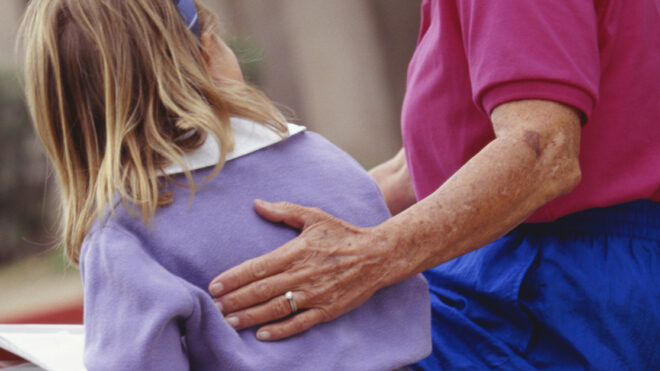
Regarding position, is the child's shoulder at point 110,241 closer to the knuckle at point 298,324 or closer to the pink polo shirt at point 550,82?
the knuckle at point 298,324

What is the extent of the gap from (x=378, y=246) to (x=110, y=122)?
0.56 meters

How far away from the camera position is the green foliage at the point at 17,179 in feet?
30.0

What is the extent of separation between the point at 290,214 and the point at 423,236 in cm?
25

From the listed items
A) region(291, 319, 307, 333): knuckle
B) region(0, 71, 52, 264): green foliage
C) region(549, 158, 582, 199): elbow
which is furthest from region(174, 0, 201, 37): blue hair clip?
region(0, 71, 52, 264): green foliage

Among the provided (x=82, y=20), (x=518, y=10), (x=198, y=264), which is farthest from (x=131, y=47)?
(x=518, y=10)

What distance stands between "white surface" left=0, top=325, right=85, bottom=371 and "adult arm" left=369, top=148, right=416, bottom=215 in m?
0.98

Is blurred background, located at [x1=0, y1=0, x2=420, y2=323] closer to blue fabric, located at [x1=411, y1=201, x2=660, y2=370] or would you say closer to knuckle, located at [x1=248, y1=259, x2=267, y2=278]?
blue fabric, located at [x1=411, y1=201, x2=660, y2=370]

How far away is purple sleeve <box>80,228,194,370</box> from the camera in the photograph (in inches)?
49.1

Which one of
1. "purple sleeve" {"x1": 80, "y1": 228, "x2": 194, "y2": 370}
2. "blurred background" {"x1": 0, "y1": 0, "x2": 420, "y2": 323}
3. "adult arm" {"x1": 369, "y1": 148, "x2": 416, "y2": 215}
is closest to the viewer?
"purple sleeve" {"x1": 80, "y1": 228, "x2": 194, "y2": 370}

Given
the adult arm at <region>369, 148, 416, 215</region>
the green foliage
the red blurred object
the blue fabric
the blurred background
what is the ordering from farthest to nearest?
the blurred background
the green foliage
the red blurred object
the adult arm at <region>369, 148, 416, 215</region>
the blue fabric

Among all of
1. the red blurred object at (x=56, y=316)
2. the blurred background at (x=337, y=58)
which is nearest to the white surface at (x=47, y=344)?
the red blurred object at (x=56, y=316)

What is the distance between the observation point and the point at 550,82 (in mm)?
1366

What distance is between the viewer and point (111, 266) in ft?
4.26

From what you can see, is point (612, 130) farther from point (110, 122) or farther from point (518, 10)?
point (110, 122)
